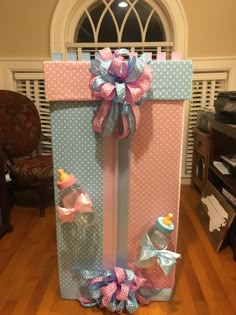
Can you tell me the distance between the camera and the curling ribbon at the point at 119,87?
907 millimetres

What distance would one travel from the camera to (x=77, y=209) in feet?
3.42

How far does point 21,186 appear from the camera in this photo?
2.05 meters

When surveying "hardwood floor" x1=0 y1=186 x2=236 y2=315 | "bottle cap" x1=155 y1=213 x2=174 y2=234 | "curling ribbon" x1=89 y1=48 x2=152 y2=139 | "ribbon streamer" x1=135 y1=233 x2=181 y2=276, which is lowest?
"hardwood floor" x1=0 y1=186 x2=236 y2=315

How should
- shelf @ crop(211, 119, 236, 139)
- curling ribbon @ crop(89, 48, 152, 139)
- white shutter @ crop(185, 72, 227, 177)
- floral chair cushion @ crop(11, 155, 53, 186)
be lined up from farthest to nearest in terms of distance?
1. white shutter @ crop(185, 72, 227, 177)
2. floral chair cushion @ crop(11, 155, 53, 186)
3. shelf @ crop(211, 119, 236, 139)
4. curling ribbon @ crop(89, 48, 152, 139)

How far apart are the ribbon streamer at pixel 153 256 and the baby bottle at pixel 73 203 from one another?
23 cm

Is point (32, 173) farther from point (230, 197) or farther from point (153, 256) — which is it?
point (230, 197)

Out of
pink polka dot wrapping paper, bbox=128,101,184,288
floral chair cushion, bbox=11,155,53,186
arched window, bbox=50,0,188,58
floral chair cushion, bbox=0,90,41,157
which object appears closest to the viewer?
pink polka dot wrapping paper, bbox=128,101,184,288

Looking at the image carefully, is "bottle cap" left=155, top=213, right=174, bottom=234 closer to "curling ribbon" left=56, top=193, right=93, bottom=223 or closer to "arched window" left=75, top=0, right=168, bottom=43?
"curling ribbon" left=56, top=193, right=93, bottom=223

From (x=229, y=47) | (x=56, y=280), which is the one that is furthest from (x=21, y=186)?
(x=229, y=47)

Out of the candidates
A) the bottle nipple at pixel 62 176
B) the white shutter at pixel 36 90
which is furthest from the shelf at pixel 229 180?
the white shutter at pixel 36 90

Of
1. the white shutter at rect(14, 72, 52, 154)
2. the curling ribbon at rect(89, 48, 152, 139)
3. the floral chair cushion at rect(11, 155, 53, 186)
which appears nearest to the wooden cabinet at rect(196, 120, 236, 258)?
the curling ribbon at rect(89, 48, 152, 139)

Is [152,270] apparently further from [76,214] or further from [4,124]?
[4,124]

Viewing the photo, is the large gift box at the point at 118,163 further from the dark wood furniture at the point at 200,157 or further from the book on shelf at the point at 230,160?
the dark wood furniture at the point at 200,157

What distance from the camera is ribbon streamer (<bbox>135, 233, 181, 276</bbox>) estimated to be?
1.08 m
